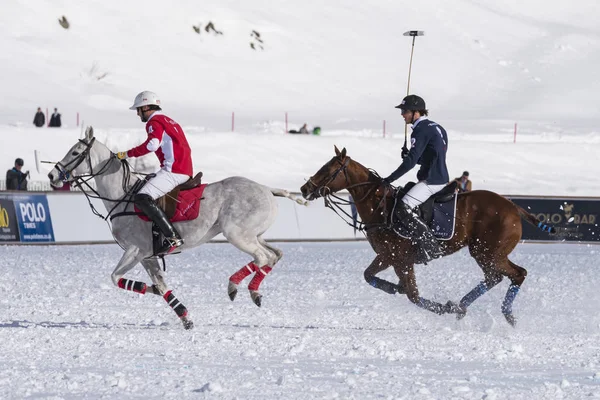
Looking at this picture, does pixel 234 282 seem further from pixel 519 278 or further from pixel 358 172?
pixel 519 278

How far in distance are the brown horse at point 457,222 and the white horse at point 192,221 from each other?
639mm

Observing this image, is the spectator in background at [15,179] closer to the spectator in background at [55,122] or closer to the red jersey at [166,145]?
the red jersey at [166,145]

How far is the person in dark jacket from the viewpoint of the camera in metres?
11.1

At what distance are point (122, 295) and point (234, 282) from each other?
3.17 m

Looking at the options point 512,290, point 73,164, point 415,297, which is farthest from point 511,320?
point 73,164

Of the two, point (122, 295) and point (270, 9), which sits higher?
point (270, 9)

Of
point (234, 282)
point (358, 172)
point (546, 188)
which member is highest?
point (358, 172)

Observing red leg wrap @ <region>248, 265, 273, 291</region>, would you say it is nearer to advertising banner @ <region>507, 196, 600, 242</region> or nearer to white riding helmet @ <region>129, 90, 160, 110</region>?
white riding helmet @ <region>129, 90, 160, 110</region>

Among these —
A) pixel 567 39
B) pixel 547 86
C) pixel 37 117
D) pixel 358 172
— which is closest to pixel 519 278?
pixel 358 172

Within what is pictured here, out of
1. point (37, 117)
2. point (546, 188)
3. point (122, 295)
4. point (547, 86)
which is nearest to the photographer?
point (122, 295)

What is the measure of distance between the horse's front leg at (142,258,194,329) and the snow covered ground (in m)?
0.17

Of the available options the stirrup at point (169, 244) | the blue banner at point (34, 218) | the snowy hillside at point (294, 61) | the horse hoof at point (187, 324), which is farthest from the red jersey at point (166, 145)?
the snowy hillside at point (294, 61)

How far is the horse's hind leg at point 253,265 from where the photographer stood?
11125mm

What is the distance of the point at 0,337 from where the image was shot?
990 centimetres
